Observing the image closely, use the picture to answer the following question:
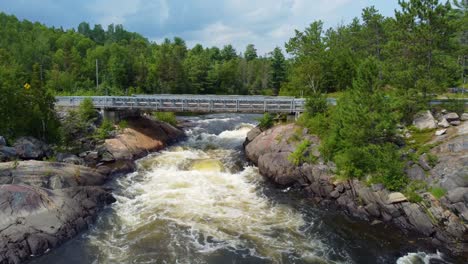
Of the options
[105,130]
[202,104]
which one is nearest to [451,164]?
[202,104]

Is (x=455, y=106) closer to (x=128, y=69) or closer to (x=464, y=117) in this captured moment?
(x=464, y=117)

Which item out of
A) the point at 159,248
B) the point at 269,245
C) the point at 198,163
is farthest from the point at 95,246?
the point at 198,163

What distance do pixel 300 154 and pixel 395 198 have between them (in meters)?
8.46

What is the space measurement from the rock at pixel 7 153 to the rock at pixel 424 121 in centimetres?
3047

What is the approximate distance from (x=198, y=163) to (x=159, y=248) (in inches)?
559

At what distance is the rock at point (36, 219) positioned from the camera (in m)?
16.7

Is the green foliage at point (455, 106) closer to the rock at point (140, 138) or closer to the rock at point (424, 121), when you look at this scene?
the rock at point (424, 121)

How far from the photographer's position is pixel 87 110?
37.6 meters

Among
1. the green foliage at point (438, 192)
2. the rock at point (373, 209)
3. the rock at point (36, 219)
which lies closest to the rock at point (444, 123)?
the green foliage at point (438, 192)

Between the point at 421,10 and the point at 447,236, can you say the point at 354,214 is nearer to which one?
the point at 447,236

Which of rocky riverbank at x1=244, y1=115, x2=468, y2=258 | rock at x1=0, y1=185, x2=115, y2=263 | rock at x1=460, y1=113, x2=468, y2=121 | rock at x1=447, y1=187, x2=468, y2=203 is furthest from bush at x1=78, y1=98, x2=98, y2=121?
rock at x1=460, y1=113, x2=468, y2=121

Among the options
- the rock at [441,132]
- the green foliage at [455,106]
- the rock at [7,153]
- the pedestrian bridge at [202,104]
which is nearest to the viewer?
the rock at [7,153]

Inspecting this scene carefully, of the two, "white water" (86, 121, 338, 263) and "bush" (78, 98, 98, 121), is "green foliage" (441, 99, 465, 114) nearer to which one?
"white water" (86, 121, 338, 263)

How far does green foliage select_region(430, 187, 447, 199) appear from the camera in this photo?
787 inches
